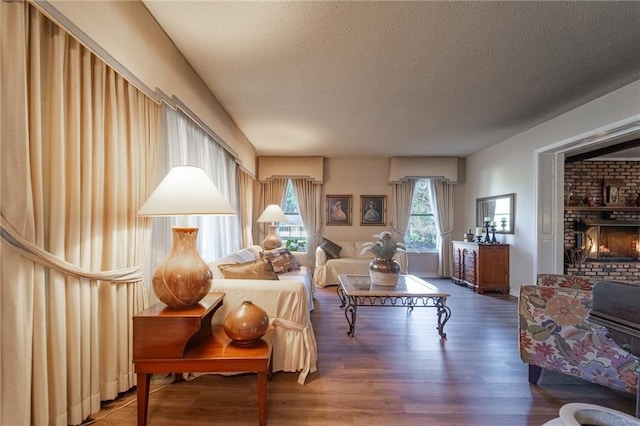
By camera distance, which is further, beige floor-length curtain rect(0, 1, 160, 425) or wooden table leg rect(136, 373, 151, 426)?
wooden table leg rect(136, 373, 151, 426)

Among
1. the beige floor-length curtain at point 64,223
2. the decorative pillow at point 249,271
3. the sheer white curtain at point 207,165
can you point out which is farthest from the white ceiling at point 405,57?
the decorative pillow at point 249,271

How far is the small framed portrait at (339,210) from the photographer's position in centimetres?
609

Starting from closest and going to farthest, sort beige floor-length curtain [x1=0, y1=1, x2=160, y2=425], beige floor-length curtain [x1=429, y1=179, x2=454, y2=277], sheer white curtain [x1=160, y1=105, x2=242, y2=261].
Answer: beige floor-length curtain [x1=0, y1=1, x2=160, y2=425], sheer white curtain [x1=160, y1=105, x2=242, y2=261], beige floor-length curtain [x1=429, y1=179, x2=454, y2=277]

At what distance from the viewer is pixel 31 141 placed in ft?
4.02

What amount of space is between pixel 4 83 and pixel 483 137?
17.7ft

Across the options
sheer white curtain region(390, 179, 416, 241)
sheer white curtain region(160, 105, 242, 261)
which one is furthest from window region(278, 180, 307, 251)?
sheer white curtain region(390, 179, 416, 241)

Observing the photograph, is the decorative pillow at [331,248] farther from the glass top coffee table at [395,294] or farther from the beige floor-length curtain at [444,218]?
the beige floor-length curtain at [444,218]

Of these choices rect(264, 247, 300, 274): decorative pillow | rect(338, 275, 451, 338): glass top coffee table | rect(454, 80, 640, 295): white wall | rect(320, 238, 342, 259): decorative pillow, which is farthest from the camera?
rect(320, 238, 342, 259): decorative pillow

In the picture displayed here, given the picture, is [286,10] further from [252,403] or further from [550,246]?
[550,246]

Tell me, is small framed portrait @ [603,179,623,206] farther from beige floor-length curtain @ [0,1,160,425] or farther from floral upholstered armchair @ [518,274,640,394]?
beige floor-length curtain @ [0,1,160,425]

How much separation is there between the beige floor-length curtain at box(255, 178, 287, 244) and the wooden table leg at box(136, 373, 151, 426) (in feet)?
15.1

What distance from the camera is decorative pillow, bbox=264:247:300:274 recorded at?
3.67 meters

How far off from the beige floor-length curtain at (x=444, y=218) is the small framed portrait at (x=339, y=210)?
6.26 feet

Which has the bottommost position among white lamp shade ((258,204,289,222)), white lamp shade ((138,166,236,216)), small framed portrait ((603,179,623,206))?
white lamp shade ((258,204,289,222))
